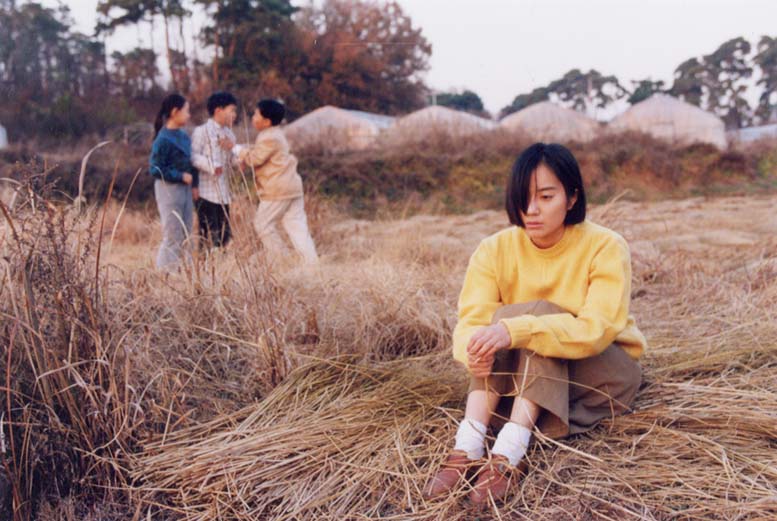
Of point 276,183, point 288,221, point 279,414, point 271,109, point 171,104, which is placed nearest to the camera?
point 279,414

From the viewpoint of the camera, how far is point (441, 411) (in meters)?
2.14

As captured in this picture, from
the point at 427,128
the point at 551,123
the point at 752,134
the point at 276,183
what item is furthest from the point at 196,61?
the point at 752,134

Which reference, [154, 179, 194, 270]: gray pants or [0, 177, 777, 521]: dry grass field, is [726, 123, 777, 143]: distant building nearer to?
[154, 179, 194, 270]: gray pants

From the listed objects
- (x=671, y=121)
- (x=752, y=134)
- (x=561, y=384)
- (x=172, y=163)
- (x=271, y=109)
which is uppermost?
(x=671, y=121)

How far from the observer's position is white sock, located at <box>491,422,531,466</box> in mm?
1748

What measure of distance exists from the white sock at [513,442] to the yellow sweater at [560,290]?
0.67ft

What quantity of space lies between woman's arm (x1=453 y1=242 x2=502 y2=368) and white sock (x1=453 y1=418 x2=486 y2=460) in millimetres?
238

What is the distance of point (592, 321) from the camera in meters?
1.79

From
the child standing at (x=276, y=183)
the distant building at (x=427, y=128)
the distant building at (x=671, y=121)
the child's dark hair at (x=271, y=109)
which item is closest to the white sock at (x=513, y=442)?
the child standing at (x=276, y=183)

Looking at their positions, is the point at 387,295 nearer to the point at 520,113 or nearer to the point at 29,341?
the point at 29,341

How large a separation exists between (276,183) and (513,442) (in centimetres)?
336

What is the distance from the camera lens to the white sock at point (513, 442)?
1.75m

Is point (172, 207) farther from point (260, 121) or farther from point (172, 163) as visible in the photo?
point (260, 121)

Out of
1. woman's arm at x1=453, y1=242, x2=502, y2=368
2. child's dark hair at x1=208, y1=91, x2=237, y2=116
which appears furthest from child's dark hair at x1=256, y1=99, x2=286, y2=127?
woman's arm at x1=453, y1=242, x2=502, y2=368
